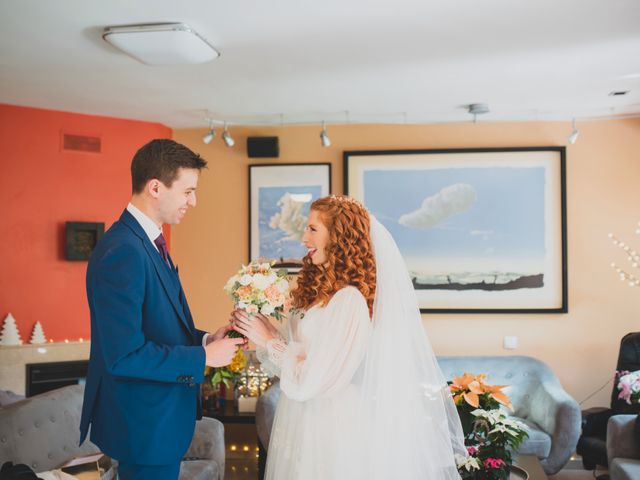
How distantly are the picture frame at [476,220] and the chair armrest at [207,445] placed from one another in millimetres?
2379

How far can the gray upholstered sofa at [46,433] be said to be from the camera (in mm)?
3291

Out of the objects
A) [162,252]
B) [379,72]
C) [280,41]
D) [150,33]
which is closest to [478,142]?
[379,72]

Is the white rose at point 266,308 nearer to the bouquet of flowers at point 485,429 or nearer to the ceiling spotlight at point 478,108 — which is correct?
the bouquet of flowers at point 485,429

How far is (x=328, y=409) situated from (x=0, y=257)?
3.81m

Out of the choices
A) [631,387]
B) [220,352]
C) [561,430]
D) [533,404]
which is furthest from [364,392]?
[533,404]

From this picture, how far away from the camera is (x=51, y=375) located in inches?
214

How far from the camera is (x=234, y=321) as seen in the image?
8.95 ft

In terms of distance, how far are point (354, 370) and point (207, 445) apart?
2045 mm

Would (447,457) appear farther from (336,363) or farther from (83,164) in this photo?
(83,164)

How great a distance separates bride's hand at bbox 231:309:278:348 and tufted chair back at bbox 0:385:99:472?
145 cm

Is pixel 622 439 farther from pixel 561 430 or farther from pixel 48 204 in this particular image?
pixel 48 204

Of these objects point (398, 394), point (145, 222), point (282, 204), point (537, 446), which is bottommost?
point (537, 446)

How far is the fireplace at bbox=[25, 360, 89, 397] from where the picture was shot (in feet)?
17.6

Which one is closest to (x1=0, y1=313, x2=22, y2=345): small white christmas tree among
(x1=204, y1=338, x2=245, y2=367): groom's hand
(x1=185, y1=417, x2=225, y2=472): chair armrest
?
(x1=185, y1=417, x2=225, y2=472): chair armrest
